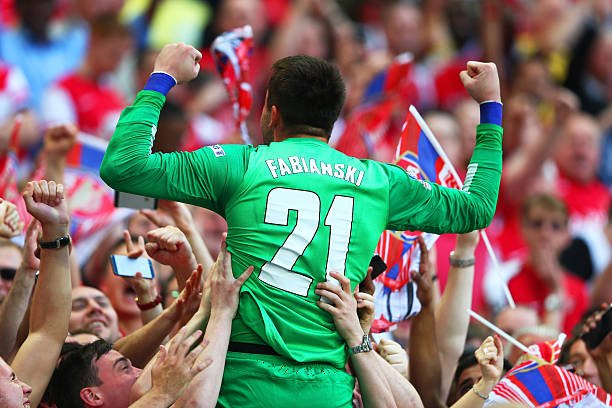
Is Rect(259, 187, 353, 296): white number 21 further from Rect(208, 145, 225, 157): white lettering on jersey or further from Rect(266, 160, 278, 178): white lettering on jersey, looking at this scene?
Rect(208, 145, 225, 157): white lettering on jersey

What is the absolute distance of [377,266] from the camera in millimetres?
4180

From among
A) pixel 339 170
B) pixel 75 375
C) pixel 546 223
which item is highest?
pixel 339 170

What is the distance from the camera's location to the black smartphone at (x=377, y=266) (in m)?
4.16

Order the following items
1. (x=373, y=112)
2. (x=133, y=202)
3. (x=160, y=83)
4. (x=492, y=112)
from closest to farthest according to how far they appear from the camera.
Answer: (x=160, y=83), (x=492, y=112), (x=133, y=202), (x=373, y=112)

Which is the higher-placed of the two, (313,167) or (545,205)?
(313,167)

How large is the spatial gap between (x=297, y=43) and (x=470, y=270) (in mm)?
5191

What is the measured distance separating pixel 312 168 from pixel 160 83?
0.60 metres

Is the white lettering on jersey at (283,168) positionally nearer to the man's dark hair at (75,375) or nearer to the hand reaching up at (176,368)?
the hand reaching up at (176,368)

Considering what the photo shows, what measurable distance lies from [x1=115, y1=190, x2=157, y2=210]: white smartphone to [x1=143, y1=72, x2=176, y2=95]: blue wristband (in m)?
1.39

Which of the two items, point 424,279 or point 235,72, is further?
point 235,72

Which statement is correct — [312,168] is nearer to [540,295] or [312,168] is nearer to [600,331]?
[600,331]

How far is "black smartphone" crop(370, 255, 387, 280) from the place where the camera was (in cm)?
416

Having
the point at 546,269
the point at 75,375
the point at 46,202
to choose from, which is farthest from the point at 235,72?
the point at 546,269

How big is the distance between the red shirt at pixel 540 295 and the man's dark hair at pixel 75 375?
406cm
